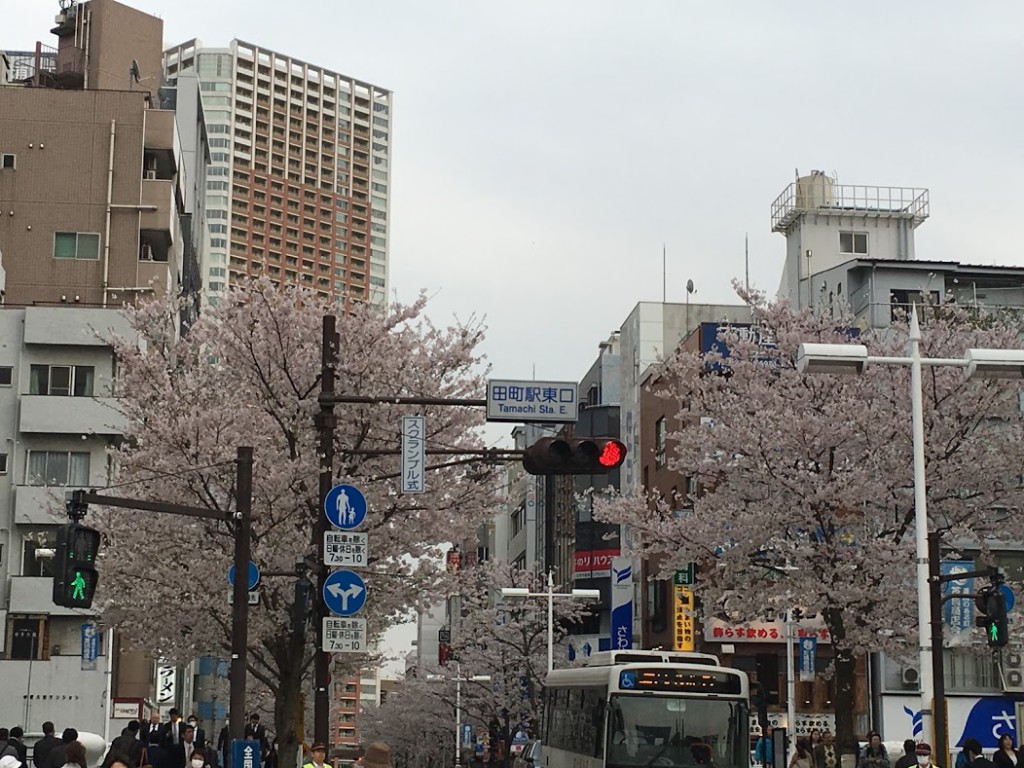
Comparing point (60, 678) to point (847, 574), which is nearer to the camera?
point (847, 574)

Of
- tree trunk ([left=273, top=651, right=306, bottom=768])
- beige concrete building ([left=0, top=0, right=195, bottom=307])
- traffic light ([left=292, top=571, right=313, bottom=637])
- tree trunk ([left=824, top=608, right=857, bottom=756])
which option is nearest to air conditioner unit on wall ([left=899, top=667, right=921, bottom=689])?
tree trunk ([left=824, top=608, right=857, bottom=756])

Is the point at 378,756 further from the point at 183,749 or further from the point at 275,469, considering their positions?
the point at 275,469

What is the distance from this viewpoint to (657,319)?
79125 mm

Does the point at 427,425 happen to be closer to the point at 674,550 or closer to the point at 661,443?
the point at 674,550

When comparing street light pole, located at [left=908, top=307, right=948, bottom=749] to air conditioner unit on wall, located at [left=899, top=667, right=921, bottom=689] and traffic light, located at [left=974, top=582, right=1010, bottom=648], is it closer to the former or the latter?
traffic light, located at [left=974, top=582, right=1010, bottom=648]

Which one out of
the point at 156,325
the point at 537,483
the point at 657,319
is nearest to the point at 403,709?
the point at 537,483

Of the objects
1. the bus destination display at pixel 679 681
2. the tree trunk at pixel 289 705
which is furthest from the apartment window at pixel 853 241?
the bus destination display at pixel 679 681

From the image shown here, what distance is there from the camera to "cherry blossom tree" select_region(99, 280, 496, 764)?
32.4m

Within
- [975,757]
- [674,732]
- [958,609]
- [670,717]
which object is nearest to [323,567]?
[670,717]

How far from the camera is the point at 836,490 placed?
3225 centimetres

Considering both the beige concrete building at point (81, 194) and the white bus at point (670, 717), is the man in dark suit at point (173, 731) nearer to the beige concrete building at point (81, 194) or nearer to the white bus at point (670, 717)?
the white bus at point (670, 717)

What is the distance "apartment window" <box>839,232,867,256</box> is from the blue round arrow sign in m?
54.5

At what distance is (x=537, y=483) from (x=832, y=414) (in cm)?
6932

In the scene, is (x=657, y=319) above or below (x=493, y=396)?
above
